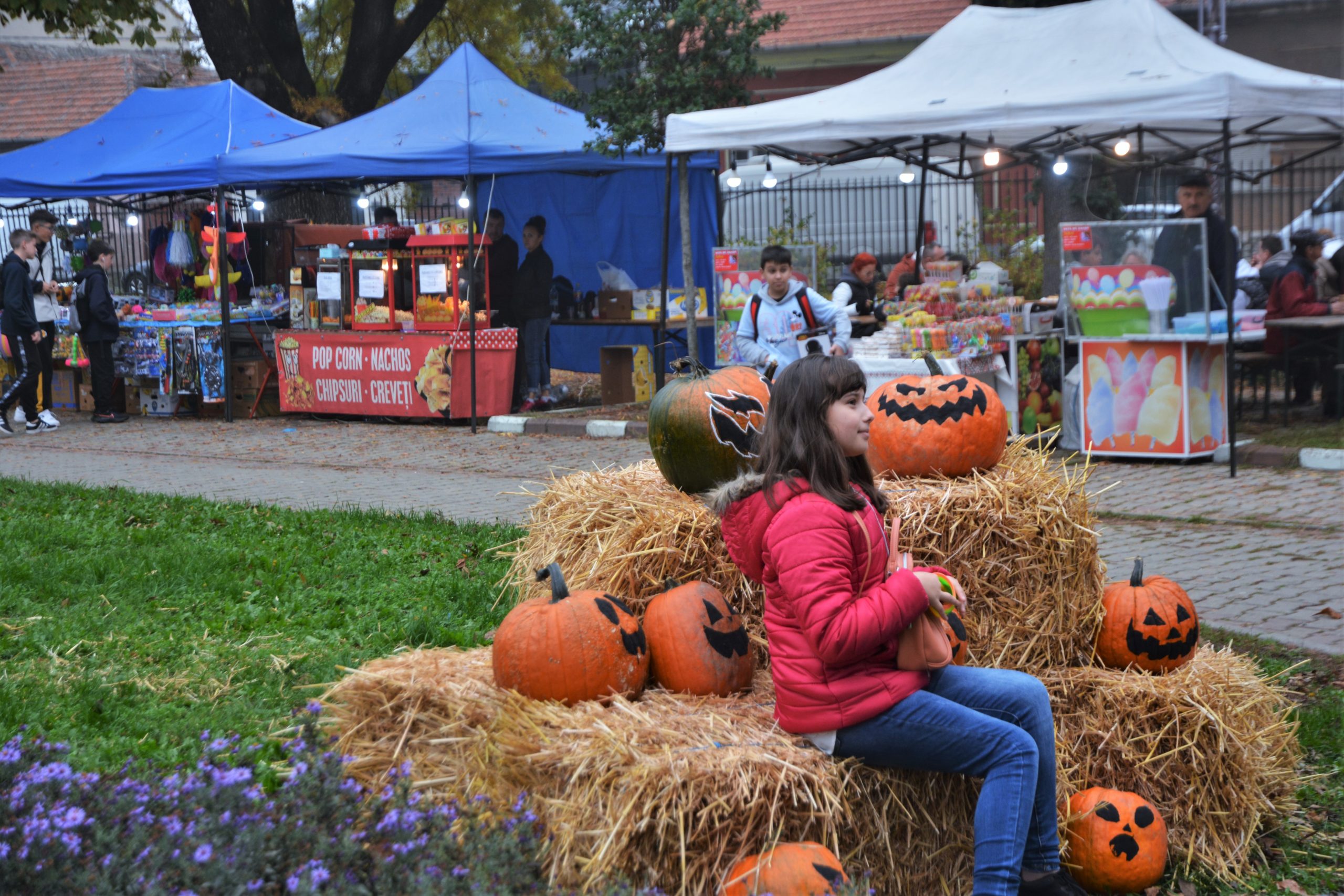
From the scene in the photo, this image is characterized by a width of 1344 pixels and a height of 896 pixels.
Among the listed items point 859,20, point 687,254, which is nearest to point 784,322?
point 687,254

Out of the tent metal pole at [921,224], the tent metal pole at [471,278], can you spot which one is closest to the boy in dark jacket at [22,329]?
the tent metal pole at [471,278]

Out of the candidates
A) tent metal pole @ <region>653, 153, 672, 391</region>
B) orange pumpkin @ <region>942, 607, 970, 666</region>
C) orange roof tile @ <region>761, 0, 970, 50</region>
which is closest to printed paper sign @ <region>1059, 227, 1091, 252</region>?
tent metal pole @ <region>653, 153, 672, 391</region>

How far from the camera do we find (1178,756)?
12.3 feet

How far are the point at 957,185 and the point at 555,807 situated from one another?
64.7 ft

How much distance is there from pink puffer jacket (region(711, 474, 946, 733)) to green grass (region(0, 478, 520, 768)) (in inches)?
80.0

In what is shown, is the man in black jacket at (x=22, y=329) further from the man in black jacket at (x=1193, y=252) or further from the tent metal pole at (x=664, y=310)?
the man in black jacket at (x=1193, y=252)

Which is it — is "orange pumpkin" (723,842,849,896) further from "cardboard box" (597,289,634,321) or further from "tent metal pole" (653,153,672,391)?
"cardboard box" (597,289,634,321)

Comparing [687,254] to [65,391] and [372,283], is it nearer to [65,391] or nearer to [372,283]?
[372,283]

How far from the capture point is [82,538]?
7.67 m

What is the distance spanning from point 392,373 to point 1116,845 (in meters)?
12.1

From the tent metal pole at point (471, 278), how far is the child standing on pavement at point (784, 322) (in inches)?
192

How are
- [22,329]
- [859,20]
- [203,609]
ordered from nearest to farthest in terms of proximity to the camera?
[203,609] → [22,329] → [859,20]

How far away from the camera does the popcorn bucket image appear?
15.3 m

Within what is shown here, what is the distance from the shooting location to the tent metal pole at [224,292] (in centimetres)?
1502
